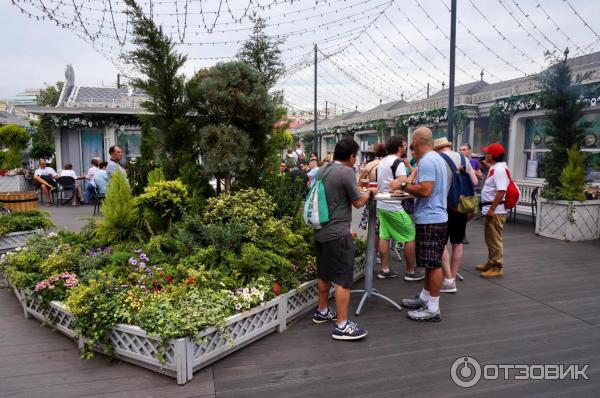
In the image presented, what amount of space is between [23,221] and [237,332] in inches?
197

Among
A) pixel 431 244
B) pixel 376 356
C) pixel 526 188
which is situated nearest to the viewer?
pixel 376 356

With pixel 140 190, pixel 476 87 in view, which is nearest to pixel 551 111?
pixel 140 190

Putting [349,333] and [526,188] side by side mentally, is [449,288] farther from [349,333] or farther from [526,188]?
[526,188]

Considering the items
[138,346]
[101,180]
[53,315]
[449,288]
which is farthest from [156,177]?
[101,180]

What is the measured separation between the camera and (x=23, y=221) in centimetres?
629

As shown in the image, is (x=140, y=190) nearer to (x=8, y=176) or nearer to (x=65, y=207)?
(x=65, y=207)

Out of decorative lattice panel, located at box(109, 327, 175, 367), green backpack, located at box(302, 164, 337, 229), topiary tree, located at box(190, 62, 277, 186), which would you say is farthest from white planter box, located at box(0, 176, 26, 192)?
green backpack, located at box(302, 164, 337, 229)

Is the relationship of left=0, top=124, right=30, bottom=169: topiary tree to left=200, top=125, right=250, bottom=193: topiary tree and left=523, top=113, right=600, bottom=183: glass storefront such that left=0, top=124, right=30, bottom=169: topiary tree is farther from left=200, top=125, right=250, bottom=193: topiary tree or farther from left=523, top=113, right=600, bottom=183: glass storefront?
left=523, top=113, right=600, bottom=183: glass storefront

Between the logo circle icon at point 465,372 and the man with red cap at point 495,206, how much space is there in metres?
2.35

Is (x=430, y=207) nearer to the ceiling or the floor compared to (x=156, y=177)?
nearer to the floor

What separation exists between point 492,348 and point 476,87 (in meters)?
15.3

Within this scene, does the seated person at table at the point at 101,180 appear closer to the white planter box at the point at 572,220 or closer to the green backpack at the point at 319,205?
the green backpack at the point at 319,205

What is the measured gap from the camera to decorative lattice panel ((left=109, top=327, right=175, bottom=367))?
2801 millimetres

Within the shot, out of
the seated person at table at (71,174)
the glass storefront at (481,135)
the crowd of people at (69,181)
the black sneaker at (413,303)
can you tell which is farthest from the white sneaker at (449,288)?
the seated person at table at (71,174)
